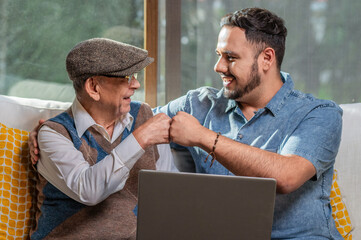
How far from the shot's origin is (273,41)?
77.7 inches

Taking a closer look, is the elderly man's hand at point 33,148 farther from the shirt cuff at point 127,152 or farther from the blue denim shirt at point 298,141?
the blue denim shirt at point 298,141

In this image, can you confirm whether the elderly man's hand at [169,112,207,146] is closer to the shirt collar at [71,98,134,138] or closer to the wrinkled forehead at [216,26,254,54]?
the shirt collar at [71,98,134,138]

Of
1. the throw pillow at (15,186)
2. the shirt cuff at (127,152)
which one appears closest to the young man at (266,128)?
the shirt cuff at (127,152)

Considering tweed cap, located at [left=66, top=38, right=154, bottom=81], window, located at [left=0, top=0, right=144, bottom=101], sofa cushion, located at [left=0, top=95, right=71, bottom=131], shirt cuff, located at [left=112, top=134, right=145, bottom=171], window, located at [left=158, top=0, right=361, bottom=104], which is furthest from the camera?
window, located at [left=158, top=0, right=361, bottom=104]

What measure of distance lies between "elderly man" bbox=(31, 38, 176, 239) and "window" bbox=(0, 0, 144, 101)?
2.89ft

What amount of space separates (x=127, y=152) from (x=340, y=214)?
3.15 feet

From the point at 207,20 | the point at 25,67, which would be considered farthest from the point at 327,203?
the point at 25,67

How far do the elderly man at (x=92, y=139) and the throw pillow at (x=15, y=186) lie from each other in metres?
0.09

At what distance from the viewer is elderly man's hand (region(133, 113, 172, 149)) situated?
156 cm

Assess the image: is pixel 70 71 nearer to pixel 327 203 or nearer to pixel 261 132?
pixel 261 132

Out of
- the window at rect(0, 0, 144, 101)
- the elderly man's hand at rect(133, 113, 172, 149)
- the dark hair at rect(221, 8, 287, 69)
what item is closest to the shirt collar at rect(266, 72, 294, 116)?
the dark hair at rect(221, 8, 287, 69)

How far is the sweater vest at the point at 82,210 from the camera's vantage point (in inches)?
66.4

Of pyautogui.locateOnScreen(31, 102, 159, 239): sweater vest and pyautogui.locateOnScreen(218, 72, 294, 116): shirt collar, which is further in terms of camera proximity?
pyautogui.locateOnScreen(218, 72, 294, 116): shirt collar

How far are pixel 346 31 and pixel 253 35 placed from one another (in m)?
1.04
